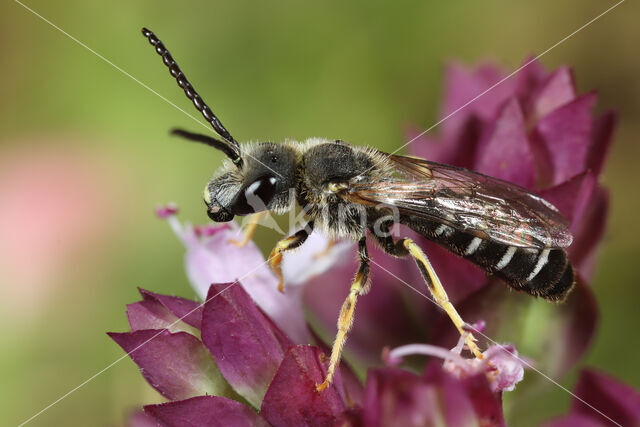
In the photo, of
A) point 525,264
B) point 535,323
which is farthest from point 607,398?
point 525,264

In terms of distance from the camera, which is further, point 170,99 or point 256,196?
point 170,99

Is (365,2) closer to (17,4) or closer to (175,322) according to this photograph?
(17,4)

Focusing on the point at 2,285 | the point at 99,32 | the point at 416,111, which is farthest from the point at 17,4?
the point at 416,111

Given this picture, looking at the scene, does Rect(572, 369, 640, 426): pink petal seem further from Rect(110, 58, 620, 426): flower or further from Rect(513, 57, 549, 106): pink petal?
Rect(513, 57, 549, 106): pink petal

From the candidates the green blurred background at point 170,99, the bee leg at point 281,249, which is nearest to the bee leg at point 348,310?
the bee leg at point 281,249

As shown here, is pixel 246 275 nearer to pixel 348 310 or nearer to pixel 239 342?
pixel 348 310

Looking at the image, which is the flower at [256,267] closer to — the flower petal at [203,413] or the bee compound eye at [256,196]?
the bee compound eye at [256,196]

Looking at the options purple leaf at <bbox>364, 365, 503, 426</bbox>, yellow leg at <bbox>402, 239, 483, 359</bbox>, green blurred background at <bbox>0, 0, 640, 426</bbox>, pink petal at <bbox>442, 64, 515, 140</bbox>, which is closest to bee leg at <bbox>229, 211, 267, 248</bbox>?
yellow leg at <bbox>402, 239, 483, 359</bbox>
